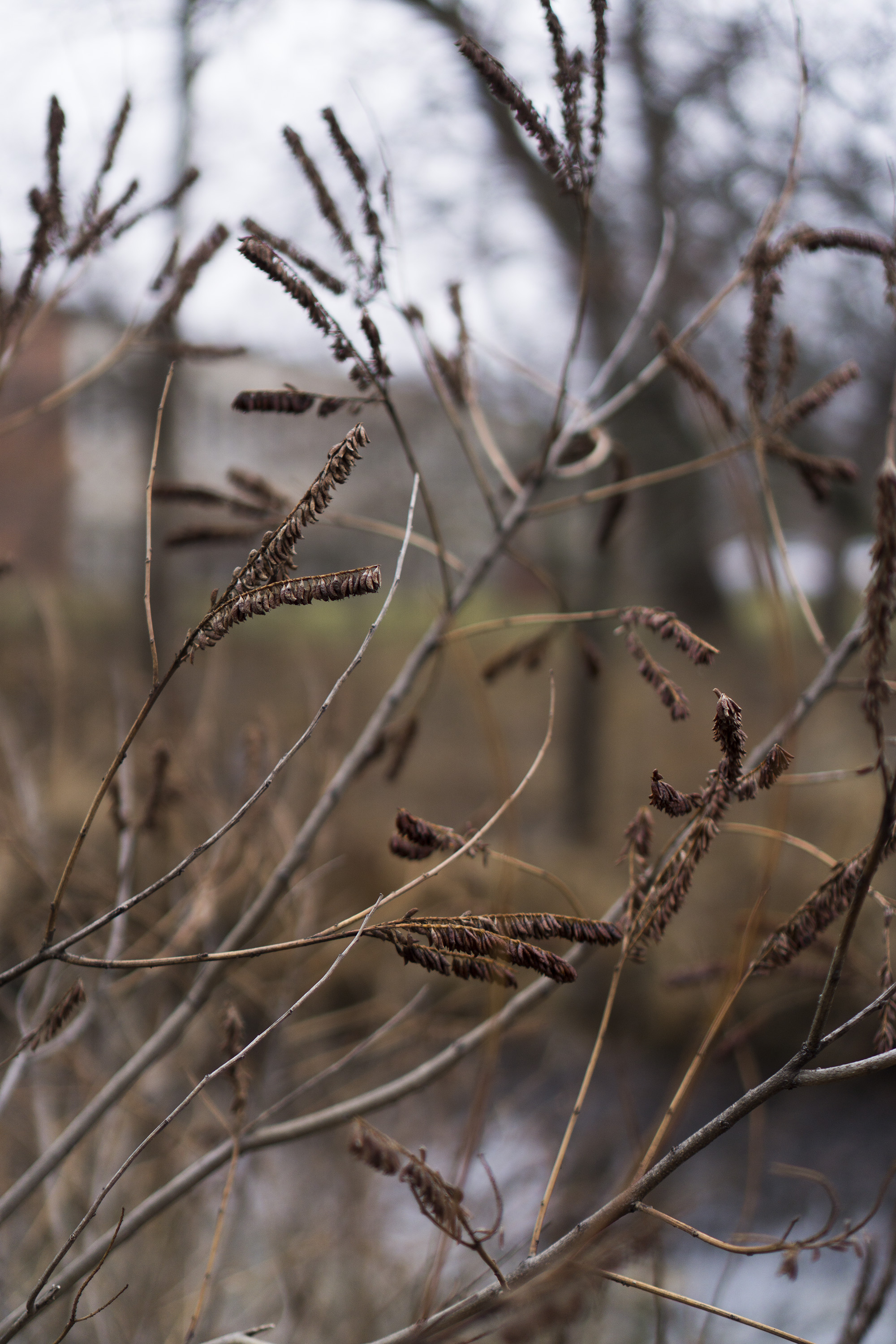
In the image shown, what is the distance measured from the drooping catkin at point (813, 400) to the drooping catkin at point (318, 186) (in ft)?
1.66

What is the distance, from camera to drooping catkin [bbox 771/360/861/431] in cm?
99

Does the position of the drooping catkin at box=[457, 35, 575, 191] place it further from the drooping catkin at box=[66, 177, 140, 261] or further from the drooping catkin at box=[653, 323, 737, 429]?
the drooping catkin at box=[66, 177, 140, 261]

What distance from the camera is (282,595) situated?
56 cm

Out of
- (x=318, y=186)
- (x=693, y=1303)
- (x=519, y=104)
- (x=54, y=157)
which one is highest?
(x=54, y=157)

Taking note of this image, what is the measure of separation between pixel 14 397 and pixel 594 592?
184 inches

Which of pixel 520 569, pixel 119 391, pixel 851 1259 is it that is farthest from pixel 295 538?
pixel 520 569

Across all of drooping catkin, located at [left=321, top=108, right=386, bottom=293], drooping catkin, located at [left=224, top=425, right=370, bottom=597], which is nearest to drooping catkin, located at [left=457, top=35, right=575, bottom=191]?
drooping catkin, located at [left=321, top=108, right=386, bottom=293]

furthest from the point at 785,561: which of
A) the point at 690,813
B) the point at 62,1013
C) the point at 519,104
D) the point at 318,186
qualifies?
the point at 62,1013

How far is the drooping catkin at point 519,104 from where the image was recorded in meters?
0.75

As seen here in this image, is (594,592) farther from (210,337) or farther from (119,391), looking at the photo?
(119,391)

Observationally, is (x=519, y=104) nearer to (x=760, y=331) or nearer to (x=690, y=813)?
(x=760, y=331)

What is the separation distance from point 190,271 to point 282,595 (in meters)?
0.73

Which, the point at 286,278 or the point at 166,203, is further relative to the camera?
the point at 166,203

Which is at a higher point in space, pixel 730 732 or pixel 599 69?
pixel 599 69
